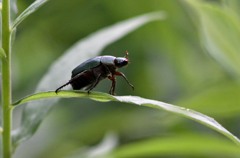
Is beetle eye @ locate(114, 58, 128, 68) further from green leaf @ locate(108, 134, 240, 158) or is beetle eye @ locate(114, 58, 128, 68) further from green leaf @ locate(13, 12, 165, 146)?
green leaf @ locate(108, 134, 240, 158)

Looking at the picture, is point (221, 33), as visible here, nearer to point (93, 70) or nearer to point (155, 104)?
point (93, 70)

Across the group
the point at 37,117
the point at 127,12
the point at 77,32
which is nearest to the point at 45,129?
the point at 77,32

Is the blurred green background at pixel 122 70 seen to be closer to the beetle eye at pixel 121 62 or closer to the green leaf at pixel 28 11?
the beetle eye at pixel 121 62

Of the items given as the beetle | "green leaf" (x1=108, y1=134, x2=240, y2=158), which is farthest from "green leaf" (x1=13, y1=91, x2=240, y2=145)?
"green leaf" (x1=108, y1=134, x2=240, y2=158)

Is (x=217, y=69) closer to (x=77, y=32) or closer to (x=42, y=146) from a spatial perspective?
(x=77, y=32)

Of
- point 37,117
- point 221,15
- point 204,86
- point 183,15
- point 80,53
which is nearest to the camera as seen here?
point 37,117

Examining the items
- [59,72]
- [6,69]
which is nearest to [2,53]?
[6,69]
